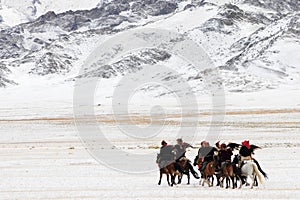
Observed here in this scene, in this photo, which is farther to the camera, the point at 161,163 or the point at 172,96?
the point at 172,96

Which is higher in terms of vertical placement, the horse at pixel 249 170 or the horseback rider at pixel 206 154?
the horseback rider at pixel 206 154

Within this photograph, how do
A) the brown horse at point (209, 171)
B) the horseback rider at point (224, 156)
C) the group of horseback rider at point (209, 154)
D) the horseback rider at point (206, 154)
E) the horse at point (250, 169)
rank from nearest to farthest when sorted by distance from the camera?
the horse at point (250, 169) < the group of horseback rider at point (209, 154) < the horseback rider at point (224, 156) < the brown horse at point (209, 171) < the horseback rider at point (206, 154)

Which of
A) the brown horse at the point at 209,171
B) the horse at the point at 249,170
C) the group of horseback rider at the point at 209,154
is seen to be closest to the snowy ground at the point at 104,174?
the brown horse at the point at 209,171

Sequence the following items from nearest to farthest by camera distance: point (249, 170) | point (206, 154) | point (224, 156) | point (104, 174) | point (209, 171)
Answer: point (249, 170)
point (224, 156)
point (209, 171)
point (206, 154)
point (104, 174)

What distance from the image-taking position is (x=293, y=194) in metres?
16.3

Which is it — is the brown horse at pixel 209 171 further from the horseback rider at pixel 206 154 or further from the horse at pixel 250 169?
the horse at pixel 250 169

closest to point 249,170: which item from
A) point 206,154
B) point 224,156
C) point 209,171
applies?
point 224,156

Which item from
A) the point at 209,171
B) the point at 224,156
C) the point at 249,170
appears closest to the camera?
the point at 249,170

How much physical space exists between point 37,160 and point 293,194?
15092 mm

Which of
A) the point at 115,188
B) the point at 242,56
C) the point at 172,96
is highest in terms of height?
the point at 242,56

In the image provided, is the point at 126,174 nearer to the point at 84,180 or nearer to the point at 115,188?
the point at 84,180

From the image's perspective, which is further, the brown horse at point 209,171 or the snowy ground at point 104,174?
the brown horse at point 209,171

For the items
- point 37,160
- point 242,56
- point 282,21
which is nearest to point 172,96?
point 242,56

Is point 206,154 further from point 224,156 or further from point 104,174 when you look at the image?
point 104,174
